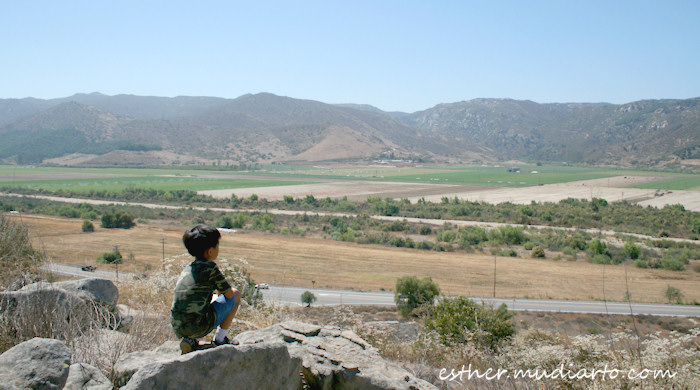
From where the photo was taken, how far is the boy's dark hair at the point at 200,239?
4023mm

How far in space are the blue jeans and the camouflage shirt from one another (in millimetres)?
137

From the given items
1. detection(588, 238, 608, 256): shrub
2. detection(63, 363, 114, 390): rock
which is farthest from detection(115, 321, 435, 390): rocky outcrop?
detection(588, 238, 608, 256): shrub

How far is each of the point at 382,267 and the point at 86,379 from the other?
1262 inches

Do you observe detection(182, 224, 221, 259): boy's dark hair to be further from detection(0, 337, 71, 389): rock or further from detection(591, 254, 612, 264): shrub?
detection(591, 254, 612, 264): shrub

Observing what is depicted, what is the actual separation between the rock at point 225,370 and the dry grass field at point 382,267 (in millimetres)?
21587

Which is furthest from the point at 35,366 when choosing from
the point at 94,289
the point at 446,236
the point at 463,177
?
the point at 463,177

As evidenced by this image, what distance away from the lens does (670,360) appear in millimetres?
5301

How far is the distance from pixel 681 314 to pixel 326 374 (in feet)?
88.0

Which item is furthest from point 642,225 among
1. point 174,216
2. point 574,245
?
point 174,216

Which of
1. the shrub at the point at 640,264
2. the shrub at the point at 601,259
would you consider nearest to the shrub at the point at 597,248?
the shrub at the point at 601,259

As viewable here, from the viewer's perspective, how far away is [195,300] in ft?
13.0

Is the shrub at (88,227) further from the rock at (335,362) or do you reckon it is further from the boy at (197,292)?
the boy at (197,292)

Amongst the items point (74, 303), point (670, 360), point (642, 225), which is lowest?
point (642, 225)

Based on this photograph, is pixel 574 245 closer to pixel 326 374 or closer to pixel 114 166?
pixel 326 374
